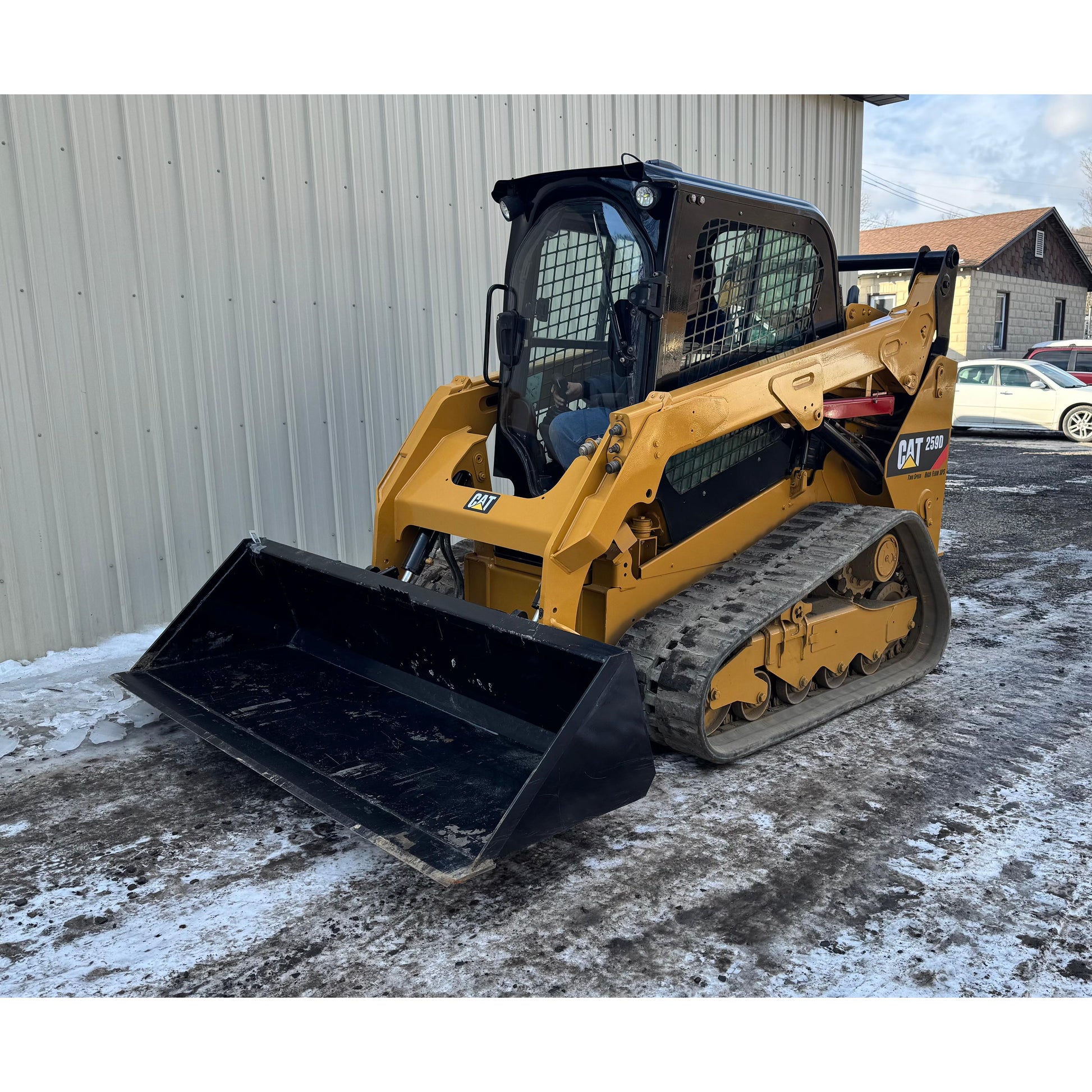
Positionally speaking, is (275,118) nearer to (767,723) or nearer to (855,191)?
(767,723)

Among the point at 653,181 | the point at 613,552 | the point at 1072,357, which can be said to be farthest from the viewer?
the point at 1072,357

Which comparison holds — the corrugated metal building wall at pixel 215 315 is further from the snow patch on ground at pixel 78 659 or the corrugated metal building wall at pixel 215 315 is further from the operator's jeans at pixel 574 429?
the operator's jeans at pixel 574 429

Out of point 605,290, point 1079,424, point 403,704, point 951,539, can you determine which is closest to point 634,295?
point 605,290

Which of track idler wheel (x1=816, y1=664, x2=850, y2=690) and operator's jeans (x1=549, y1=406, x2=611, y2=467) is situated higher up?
operator's jeans (x1=549, y1=406, x2=611, y2=467)

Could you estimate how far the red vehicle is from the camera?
1841 centimetres

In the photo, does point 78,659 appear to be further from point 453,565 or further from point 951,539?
point 951,539

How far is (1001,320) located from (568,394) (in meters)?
29.9

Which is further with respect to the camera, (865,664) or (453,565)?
(865,664)

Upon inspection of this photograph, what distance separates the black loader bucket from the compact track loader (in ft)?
0.04

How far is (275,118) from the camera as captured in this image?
612cm

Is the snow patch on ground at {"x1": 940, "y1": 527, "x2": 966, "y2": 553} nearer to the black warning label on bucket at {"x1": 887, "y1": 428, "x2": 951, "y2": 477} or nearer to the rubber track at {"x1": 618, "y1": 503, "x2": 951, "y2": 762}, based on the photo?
the black warning label on bucket at {"x1": 887, "y1": 428, "x2": 951, "y2": 477}

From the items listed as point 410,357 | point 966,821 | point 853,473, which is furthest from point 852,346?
point 410,357

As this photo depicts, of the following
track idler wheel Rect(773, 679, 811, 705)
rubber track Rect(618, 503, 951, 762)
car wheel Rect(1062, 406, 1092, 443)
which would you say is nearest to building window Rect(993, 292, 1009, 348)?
car wheel Rect(1062, 406, 1092, 443)

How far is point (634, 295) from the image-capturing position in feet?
13.7
